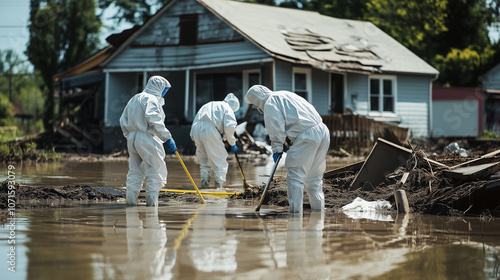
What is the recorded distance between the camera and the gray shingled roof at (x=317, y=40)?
24.3 meters

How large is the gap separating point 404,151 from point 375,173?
568mm

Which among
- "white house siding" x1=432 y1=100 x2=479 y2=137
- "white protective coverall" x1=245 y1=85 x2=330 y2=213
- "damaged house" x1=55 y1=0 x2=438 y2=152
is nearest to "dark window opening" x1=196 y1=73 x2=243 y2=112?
"damaged house" x1=55 y1=0 x2=438 y2=152

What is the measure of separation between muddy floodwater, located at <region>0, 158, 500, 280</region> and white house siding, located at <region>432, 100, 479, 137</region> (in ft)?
93.0

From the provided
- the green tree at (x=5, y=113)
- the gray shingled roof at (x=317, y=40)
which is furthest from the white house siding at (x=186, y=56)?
the green tree at (x=5, y=113)

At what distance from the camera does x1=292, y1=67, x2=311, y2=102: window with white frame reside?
25.1 m

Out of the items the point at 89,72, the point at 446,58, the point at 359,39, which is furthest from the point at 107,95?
the point at 446,58

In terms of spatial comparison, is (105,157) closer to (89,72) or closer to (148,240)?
(89,72)

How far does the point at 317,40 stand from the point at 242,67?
3329mm

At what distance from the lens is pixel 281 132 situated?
7.96m

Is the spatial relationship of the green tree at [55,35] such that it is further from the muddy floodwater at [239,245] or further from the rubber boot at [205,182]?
the muddy floodwater at [239,245]

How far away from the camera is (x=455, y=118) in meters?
35.5

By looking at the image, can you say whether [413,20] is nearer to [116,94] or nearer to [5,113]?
[116,94]

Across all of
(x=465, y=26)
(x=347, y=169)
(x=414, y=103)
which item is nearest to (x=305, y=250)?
(x=347, y=169)

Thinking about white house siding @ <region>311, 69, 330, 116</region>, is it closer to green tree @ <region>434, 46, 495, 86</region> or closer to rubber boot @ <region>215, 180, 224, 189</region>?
rubber boot @ <region>215, 180, 224, 189</region>
